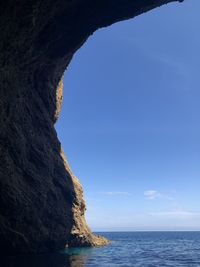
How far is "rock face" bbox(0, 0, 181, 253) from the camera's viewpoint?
34.8 metres

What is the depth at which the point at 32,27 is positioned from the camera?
3441cm

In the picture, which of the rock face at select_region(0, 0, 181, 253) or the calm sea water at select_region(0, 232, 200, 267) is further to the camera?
the calm sea water at select_region(0, 232, 200, 267)

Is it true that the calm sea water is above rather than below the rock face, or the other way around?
below

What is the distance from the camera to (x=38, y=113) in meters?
54.9

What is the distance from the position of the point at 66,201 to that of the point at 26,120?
1827 centimetres

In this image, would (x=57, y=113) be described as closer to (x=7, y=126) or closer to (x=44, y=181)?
(x=44, y=181)

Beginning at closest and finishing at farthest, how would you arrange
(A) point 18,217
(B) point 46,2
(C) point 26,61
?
(B) point 46,2 < (C) point 26,61 < (A) point 18,217

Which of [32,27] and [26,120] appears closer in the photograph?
[32,27]

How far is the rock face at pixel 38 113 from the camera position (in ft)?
114

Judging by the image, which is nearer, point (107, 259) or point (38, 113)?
point (107, 259)

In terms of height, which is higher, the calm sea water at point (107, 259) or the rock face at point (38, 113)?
the rock face at point (38, 113)

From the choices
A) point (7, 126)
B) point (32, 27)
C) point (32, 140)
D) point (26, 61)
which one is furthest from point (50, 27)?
point (32, 140)

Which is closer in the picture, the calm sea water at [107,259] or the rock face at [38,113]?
the rock face at [38,113]

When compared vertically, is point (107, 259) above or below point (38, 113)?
below
